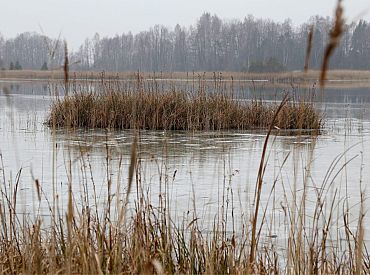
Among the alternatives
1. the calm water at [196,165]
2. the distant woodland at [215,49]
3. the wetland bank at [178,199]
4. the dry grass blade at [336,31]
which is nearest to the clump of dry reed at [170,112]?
the wetland bank at [178,199]

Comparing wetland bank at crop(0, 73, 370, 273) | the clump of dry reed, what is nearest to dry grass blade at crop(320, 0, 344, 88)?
wetland bank at crop(0, 73, 370, 273)

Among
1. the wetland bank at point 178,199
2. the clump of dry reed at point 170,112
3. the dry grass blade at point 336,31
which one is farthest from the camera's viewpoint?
the clump of dry reed at point 170,112

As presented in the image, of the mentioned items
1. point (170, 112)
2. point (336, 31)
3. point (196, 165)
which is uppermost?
point (336, 31)

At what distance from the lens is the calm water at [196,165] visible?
4.39 m

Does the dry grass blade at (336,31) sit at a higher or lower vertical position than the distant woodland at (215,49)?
lower

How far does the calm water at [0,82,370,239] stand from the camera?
14.4 feet

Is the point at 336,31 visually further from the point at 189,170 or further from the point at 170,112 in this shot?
the point at 170,112

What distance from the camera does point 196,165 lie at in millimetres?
6887

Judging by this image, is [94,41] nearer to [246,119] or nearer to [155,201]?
[246,119]

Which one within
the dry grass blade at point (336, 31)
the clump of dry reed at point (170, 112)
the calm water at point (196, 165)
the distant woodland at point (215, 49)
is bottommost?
the calm water at point (196, 165)

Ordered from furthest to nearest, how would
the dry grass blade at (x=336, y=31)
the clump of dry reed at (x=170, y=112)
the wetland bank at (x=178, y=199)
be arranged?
the clump of dry reed at (x=170, y=112), the wetland bank at (x=178, y=199), the dry grass blade at (x=336, y=31)

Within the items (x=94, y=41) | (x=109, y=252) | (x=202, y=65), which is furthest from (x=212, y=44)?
(x=109, y=252)

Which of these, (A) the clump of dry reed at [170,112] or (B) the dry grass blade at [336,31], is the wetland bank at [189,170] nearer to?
(A) the clump of dry reed at [170,112]

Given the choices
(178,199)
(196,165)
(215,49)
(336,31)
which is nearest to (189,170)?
(196,165)
